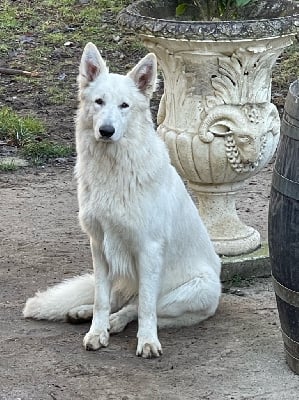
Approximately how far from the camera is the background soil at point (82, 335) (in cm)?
432

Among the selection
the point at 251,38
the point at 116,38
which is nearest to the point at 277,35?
the point at 251,38

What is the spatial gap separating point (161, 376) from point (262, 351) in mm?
573

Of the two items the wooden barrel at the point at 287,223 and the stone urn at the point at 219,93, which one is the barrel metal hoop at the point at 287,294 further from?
the stone urn at the point at 219,93

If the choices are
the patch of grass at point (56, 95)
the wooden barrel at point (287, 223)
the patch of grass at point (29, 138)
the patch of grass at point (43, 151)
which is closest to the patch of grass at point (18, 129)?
the patch of grass at point (29, 138)

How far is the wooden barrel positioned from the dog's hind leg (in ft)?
2.24

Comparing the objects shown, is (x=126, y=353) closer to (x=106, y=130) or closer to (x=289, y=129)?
(x=106, y=130)

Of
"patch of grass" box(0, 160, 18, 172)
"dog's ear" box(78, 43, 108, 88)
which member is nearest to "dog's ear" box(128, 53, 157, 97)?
"dog's ear" box(78, 43, 108, 88)

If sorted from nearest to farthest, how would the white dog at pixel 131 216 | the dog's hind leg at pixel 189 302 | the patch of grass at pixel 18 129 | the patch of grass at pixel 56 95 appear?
the white dog at pixel 131 216
the dog's hind leg at pixel 189 302
the patch of grass at pixel 18 129
the patch of grass at pixel 56 95

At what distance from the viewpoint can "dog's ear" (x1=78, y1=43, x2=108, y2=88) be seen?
4621mm

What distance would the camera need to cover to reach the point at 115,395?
13.9 feet

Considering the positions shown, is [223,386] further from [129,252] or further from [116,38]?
[116,38]

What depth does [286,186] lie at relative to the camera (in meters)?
4.18

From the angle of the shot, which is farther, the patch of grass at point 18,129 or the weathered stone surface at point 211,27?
the patch of grass at point 18,129

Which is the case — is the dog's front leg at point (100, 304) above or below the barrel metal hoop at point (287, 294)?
below
